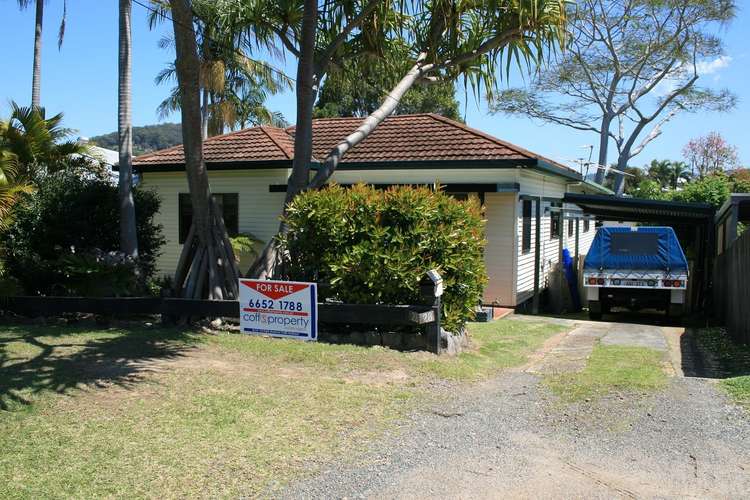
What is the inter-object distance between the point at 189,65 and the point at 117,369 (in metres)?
4.91

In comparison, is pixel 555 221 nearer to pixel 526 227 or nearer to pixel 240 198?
pixel 526 227

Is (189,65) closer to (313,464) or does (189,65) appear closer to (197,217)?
(197,217)

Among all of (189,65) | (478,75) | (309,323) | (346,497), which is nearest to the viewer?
(346,497)

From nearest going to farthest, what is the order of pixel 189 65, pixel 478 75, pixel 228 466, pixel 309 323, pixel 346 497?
1. pixel 346 497
2. pixel 228 466
3. pixel 309 323
4. pixel 189 65
5. pixel 478 75

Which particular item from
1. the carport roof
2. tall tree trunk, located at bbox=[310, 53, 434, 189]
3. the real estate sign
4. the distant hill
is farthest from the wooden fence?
the distant hill

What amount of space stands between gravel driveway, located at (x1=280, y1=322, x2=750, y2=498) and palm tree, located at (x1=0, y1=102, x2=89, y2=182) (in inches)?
321

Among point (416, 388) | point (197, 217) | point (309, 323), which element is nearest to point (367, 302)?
point (309, 323)

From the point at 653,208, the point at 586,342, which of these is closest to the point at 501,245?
the point at 586,342

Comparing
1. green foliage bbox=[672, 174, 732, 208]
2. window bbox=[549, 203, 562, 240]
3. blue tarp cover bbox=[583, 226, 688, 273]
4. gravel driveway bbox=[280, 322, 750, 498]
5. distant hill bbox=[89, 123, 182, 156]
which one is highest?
distant hill bbox=[89, 123, 182, 156]

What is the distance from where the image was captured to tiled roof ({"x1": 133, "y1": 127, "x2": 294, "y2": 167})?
16.5 m

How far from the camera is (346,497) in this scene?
4.58m

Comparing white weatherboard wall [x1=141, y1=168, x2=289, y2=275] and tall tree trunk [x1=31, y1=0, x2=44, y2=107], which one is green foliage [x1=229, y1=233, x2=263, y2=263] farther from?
tall tree trunk [x1=31, y1=0, x2=44, y2=107]

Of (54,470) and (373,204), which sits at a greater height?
(373,204)

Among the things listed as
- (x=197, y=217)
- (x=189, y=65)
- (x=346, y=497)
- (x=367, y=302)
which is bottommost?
(x=346, y=497)
